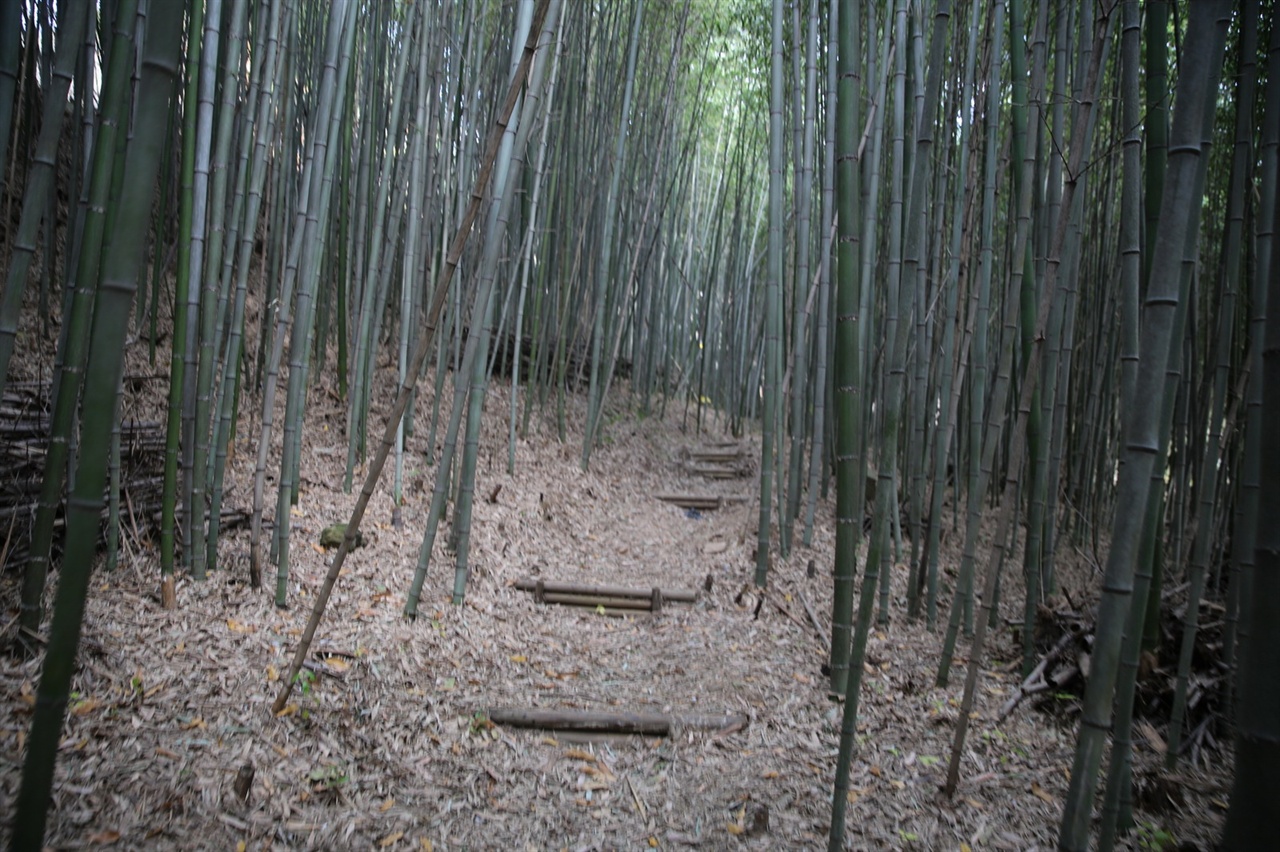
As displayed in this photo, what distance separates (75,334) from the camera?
153 cm

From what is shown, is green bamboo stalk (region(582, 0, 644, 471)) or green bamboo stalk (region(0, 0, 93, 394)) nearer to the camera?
green bamboo stalk (region(0, 0, 93, 394))

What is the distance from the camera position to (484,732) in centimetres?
204

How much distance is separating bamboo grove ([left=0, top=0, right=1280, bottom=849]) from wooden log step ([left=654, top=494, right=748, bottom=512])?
76 centimetres

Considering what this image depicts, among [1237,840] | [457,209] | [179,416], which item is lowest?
[1237,840]

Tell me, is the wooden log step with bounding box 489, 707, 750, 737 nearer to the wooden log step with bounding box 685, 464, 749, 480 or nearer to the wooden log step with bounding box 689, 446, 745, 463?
the wooden log step with bounding box 685, 464, 749, 480

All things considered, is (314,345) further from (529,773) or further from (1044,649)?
(1044,649)

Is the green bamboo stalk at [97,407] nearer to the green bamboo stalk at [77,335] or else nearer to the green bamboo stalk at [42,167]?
the green bamboo stalk at [77,335]

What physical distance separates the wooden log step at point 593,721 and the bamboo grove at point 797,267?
540 millimetres

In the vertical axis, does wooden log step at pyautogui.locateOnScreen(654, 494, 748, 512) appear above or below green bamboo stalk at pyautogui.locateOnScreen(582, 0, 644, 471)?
below

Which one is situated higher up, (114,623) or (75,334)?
(75,334)

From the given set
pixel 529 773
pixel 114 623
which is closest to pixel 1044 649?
pixel 529 773

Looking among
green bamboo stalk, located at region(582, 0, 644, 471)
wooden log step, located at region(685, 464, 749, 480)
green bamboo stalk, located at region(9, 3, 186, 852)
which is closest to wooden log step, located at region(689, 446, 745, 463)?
wooden log step, located at region(685, 464, 749, 480)

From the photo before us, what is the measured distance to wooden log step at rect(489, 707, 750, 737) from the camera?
2.09 meters

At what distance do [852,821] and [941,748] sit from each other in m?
0.46
